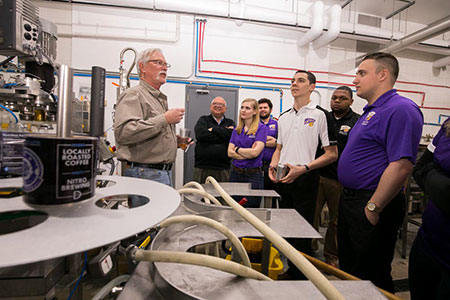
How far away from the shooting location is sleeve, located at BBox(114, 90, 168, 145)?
53.5 inches

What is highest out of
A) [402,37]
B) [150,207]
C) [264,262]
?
[402,37]

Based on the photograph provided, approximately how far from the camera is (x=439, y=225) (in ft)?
2.90

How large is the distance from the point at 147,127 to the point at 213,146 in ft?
4.68

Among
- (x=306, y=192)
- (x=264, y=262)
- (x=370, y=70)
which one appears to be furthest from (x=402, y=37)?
(x=264, y=262)

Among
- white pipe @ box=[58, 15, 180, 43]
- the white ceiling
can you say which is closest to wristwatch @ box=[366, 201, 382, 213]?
white pipe @ box=[58, 15, 180, 43]

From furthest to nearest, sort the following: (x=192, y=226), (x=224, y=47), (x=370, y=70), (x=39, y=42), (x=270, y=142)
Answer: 1. (x=224, y=47)
2. (x=270, y=142)
3. (x=370, y=70)
4. (x=39, y=42)
5. (x=192, y=226)

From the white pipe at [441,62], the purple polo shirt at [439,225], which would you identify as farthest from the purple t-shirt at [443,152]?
the white pipe at [441,62]

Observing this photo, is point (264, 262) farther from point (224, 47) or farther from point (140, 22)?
point (140, 22)

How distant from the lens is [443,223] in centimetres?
87

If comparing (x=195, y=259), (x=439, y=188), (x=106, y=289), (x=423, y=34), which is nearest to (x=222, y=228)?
(x=195, y=259)

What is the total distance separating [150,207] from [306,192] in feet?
5.08

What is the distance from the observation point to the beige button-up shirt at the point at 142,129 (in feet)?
4.49

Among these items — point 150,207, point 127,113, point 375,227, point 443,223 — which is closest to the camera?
point 150,207

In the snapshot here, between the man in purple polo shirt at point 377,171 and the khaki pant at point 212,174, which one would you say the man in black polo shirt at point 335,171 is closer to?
the man in purple polo shirt at point 377,171
